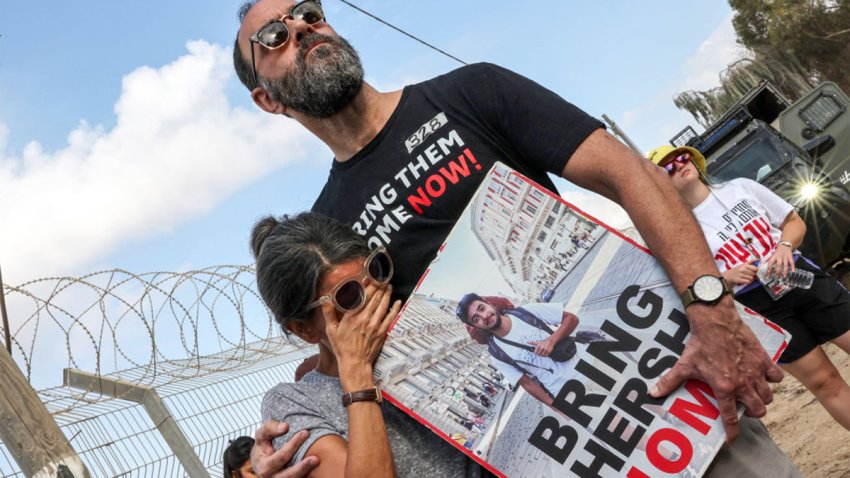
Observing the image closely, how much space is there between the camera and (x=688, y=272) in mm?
1851

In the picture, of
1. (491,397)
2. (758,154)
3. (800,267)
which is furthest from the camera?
(758,154)

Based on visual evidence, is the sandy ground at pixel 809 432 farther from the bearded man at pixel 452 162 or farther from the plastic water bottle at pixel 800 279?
the bearded man at pixel 452 162

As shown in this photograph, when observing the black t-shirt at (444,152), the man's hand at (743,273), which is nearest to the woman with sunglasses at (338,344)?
the black t-shirt at (444,152)

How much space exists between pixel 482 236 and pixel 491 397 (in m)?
0.40

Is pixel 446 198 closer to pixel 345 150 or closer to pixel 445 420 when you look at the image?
pixel 345 150

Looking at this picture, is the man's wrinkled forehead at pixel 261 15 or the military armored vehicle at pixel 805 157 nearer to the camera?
the man's wrinkled forehead at pixel 261 15

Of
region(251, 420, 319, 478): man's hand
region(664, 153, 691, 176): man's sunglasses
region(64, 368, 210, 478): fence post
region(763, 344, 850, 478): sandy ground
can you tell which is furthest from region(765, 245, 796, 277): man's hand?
region(64, 368, 210, 478): fence post

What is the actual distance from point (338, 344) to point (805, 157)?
8029mm

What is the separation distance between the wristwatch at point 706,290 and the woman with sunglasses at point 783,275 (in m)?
2.05

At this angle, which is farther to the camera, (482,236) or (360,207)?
(360,207)

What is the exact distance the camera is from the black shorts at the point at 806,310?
3.88 meters

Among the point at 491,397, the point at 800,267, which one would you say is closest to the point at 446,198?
the point at 491,397

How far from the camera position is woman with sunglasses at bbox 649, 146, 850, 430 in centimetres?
385

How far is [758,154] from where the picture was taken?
883cm
